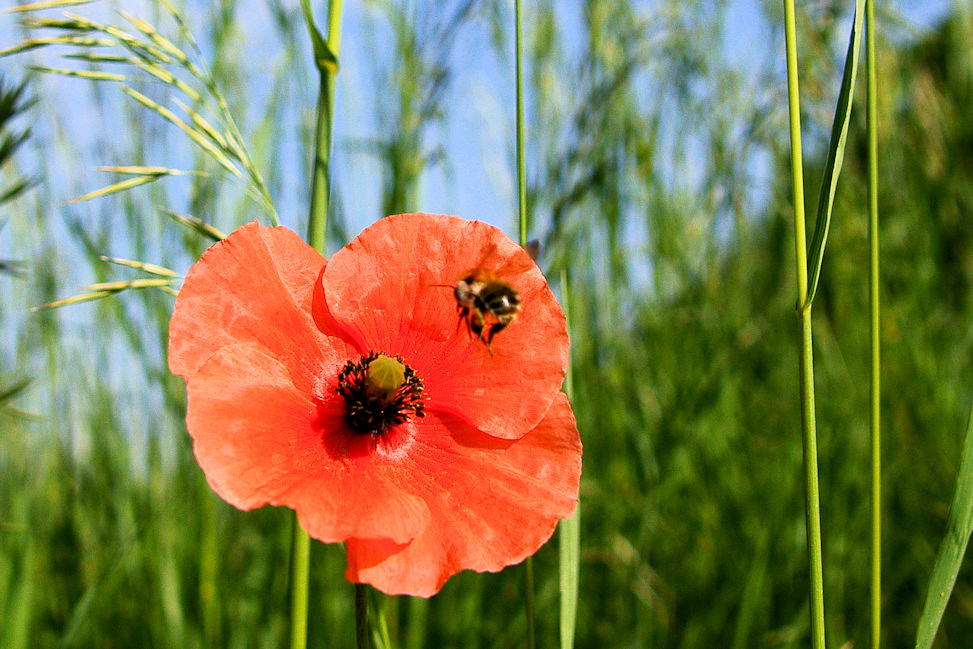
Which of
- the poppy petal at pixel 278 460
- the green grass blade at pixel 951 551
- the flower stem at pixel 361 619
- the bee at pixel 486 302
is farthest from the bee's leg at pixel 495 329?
the green grass blade at pixel 951 551

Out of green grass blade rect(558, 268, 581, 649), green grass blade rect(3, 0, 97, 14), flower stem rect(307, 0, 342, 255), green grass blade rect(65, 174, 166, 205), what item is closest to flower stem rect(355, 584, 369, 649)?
green grass blade rect(558, 268, 581, 649)

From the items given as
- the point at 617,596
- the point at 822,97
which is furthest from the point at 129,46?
the point at 822,97

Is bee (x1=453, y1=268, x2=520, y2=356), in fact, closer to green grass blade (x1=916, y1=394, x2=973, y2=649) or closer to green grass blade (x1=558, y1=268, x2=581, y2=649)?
green grass blade (x1=558, y1=268, x2=581, y2=649)

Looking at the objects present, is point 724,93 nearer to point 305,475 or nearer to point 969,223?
point 969,223

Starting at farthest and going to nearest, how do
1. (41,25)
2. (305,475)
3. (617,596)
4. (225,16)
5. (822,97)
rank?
(822,97)
(617,596)
(225,16)
(41,25)
(305,475)

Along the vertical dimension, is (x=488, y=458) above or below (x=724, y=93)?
below

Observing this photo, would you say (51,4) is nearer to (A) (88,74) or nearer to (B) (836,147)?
(A) (88,74)

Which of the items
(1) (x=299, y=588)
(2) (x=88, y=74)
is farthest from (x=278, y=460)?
(2) (x=88, y=74)
